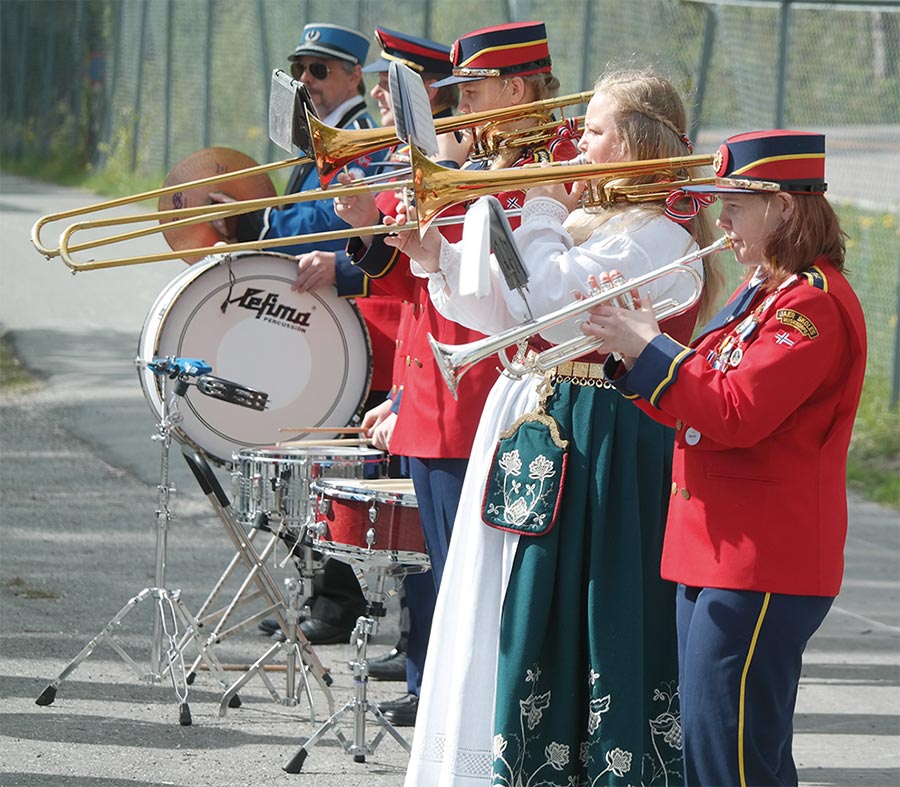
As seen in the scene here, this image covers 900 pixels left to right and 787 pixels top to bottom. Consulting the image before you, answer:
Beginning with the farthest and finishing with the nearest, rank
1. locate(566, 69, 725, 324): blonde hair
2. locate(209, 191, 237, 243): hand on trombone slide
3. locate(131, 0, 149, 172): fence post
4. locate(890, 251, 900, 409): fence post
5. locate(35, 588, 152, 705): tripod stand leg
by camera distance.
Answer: locate(131, 0, 149, 172): fence post
locate(890, 251, 900, 409): fence post
locate(209, 191, 237, 243): hand on trombone slide
locate(35, 588, 152, 705): tripod stand leg
locate(566, 69, 725, 324): blonde hair

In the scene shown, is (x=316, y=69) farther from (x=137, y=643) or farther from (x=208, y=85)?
(x=208, y=85)

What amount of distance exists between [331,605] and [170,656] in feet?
3.49

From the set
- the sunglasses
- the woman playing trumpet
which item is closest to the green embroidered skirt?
the woman playing trumpet

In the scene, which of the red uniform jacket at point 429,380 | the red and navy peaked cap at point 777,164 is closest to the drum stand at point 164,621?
the red uniform jacket at point 429,380

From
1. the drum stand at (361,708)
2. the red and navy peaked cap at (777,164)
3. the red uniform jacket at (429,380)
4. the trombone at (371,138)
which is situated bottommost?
the drum stand at (361,708)

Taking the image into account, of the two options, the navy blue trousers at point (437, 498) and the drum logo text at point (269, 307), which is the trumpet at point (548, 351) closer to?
the navy blue trousers at point (437, 498)

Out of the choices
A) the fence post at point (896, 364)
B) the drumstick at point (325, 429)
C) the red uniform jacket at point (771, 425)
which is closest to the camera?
the red uniform jacket at point (771, 425)

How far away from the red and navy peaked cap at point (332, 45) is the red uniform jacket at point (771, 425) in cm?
314

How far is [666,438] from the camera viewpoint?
3.63m

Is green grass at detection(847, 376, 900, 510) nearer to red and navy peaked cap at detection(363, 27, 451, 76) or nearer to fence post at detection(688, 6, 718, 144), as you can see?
fence post at detection(688, 6, 718, 144)

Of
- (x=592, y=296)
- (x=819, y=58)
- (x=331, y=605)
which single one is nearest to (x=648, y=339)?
(x=592, y=296)

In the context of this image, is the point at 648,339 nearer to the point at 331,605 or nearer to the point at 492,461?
the point at 492,461

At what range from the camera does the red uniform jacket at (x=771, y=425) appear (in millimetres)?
2998

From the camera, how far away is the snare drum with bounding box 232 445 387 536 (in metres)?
4.73
